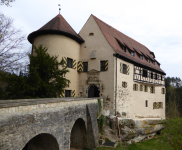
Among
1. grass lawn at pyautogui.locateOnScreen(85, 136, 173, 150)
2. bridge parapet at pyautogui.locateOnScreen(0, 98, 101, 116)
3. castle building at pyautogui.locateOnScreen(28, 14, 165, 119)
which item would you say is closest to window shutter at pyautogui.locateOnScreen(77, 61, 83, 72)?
castle building at pyautogui.locateOnScreen(28, 14, 165, 119)

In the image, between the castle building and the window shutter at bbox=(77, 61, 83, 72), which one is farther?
the window shutter at bbox=(77, 61, 83, 72)

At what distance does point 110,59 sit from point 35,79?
7262 millimetres

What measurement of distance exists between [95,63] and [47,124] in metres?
10.0

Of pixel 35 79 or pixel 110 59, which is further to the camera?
pixel 110 59

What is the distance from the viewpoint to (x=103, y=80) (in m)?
15.3

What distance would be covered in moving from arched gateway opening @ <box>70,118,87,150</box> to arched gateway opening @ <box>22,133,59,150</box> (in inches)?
139

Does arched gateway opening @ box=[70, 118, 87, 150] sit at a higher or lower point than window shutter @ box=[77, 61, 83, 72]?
lower

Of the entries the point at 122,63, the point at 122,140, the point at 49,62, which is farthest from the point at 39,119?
the point at 122,63

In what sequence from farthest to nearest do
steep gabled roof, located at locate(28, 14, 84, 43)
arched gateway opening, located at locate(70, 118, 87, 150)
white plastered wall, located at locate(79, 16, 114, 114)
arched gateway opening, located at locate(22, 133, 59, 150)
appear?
1. white plastered wall, located at locate(79, 16, 114, 114)
2. steep gabled roof, located at locate(28, 14, 84, 43)
3. arched gateway opening, located at locate(70, 118, 87, 150)
4. arched gateway opening, located at locate(22, 133, 59, 150)

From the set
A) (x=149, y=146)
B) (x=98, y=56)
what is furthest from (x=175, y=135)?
(x=98, y=56)

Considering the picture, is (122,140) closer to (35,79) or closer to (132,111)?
(132,111)

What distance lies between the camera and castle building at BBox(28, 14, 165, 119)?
14.6 meters

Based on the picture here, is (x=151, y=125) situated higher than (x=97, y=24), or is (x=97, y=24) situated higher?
(x=97, y=24)

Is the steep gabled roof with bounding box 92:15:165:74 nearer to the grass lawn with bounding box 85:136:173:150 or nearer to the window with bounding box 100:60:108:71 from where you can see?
the window with bounding box 100:60:108:71
